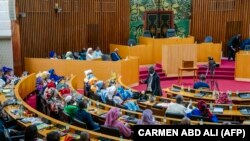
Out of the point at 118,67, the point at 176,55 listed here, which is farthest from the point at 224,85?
the point at 118,67

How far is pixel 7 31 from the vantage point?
1424cm

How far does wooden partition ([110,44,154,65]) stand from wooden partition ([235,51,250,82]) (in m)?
3.89

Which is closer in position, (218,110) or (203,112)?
(203,112)

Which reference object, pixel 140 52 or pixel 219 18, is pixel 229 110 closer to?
pixel 140 52

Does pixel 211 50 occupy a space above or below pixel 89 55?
above

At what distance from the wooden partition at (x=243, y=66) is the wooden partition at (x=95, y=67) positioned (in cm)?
420

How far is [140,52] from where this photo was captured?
1652cm

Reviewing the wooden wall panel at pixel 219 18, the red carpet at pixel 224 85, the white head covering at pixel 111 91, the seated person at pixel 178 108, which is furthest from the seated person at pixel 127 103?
the wooden wall panel at pixel 219 18

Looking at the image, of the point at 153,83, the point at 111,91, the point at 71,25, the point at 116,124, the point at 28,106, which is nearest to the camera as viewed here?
the point at 116,124

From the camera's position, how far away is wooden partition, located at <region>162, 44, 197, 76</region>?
1533 centimetres

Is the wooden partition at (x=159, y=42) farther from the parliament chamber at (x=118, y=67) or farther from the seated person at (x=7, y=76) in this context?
the seated person at (x=7, y=76)

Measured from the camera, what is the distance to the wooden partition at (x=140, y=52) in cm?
1618

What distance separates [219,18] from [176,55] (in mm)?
4451

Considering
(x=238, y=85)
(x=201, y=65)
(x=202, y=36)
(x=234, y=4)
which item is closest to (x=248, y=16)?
(x=234, y=4)
